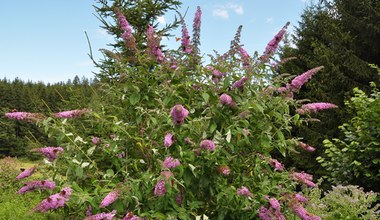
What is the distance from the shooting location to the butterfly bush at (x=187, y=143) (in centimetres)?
273

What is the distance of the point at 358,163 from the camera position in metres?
6.00

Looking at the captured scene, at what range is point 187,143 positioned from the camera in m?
2.94

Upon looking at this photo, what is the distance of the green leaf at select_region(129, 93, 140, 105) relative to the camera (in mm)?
3019

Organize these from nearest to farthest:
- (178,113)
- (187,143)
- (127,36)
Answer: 1. (178,113)
2. (187,143)
3. (127,36)

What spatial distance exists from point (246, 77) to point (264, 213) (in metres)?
1.02

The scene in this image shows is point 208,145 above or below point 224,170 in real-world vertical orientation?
above

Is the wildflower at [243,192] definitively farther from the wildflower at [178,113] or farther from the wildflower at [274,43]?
the wildflower at [274,43]

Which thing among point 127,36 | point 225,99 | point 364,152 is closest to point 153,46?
point 127,36

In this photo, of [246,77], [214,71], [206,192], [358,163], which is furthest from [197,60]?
[358,163]

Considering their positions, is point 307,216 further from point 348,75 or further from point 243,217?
point 348,75

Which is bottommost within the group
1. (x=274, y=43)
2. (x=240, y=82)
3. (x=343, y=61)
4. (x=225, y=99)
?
(x=225, y=99)

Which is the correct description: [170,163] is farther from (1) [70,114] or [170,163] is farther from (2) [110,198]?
(1) [70,114]

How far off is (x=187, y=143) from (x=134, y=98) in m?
0.53

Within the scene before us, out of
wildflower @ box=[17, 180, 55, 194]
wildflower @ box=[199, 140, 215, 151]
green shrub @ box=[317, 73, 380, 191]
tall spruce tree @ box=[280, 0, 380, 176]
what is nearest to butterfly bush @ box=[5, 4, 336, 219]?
wildflower @ box=[199, 140, 215, 151]
